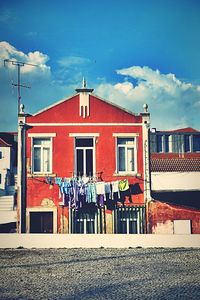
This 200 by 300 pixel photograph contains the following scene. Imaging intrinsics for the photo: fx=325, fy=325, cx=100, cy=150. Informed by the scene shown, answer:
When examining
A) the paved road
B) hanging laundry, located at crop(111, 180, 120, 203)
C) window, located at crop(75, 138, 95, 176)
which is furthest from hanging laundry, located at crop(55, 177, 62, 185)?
the paved road

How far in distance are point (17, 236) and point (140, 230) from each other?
5.04 m

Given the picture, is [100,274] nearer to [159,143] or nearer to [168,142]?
[159,143]

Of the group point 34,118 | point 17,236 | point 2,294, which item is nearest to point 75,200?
point 17,236

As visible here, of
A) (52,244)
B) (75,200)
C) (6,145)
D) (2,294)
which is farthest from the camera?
(6,145)

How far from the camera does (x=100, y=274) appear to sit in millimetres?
8688

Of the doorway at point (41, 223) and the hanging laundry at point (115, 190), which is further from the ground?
the hanging laundry at point (115, 190)

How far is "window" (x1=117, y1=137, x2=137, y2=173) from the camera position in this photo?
46.6ft

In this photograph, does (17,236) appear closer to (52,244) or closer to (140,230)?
(52,244)

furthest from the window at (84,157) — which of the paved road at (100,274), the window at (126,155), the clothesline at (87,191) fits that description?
the paved road at (100,274)

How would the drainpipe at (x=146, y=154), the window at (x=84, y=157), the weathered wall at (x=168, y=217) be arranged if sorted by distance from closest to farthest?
the weathered wall at (x=168, y=217), the drainpipe at (x=146, y=154), the window at (x=84, y=157)

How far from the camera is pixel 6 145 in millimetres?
23969

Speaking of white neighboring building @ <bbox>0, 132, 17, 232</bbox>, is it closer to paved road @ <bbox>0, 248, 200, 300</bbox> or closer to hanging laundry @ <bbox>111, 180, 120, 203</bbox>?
hanging laundry @ <bbox>111, 180, 120, 203</bbox>

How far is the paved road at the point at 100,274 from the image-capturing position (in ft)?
23.4

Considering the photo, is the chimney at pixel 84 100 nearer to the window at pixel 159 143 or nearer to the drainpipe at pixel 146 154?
the drainpipe at pixel 146 154
